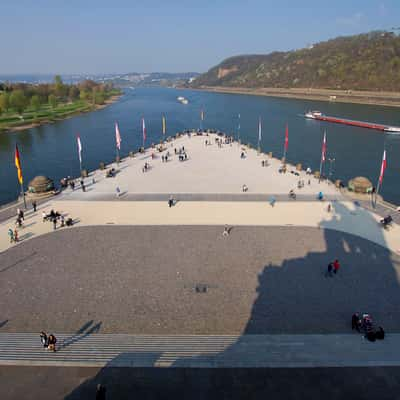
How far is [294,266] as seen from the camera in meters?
17.9

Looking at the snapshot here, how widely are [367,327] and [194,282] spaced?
7692 mm

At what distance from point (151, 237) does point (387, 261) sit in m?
13.8

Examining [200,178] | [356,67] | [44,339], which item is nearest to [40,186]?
[200,178]

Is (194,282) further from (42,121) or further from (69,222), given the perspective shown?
(42,121)

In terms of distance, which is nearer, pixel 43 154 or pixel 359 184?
pixel 359 184

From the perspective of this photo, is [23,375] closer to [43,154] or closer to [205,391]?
[205,391]

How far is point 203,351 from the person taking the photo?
1234 cm

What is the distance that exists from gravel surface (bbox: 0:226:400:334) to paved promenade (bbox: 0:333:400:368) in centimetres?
51

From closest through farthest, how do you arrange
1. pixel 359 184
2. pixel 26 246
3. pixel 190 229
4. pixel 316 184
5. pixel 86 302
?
pixel 86 302
pixel 26 246
pixel 190 229
pixel 359 184
pixel 316 184

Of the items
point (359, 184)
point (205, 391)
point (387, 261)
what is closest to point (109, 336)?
point (205, 391)

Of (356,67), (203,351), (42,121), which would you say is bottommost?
(203,351)

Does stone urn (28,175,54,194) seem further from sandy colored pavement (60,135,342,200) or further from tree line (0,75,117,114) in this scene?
tree line (0,75,117,114)

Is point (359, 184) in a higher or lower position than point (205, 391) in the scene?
higher

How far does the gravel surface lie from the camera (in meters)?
13.9
